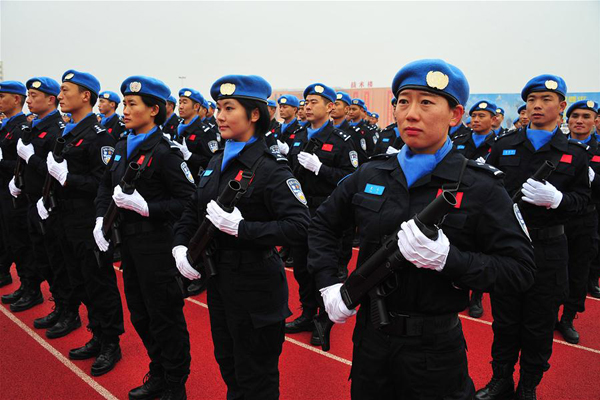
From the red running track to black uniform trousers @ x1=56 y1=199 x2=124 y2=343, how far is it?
0.37m

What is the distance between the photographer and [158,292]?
299cm

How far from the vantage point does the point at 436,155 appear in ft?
5.76

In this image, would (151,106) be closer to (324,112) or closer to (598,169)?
(324,112)

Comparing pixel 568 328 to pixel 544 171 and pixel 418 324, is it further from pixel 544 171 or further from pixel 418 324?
pixel 418 324

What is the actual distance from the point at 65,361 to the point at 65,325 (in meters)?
0.62

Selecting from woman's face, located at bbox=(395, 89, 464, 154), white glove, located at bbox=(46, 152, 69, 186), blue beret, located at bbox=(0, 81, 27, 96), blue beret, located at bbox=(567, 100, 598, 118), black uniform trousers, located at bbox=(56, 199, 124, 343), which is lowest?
black uniform trousers, located at bbox=(56, 199, 124, 343)

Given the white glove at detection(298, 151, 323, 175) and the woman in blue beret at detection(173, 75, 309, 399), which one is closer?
the woman in blue beret at detection(173, 75, 309, 399)

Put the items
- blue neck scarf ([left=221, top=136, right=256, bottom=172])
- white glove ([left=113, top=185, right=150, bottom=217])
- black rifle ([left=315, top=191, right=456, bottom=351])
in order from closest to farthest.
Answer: black rifle ([left=315, top=191, right=456, bottom=351])
blue neck scarf ([left=221, top=136, right=256, bottom=172])
white glove ([left=113, top=185, right=150, bottom=217])

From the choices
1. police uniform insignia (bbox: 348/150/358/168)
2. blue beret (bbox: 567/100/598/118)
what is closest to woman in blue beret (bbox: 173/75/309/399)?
police uniform insignia (bbox: 348/150/358/168)

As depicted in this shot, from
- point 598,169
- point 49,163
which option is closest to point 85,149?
point 49,163

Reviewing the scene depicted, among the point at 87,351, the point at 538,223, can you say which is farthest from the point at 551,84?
the point at 87,351

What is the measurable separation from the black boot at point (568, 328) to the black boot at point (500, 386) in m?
1.48

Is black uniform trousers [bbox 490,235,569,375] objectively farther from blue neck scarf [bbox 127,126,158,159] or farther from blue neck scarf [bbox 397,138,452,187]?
blue neck scarf [bbox 127,126,158,159]

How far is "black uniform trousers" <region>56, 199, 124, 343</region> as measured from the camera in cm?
363
